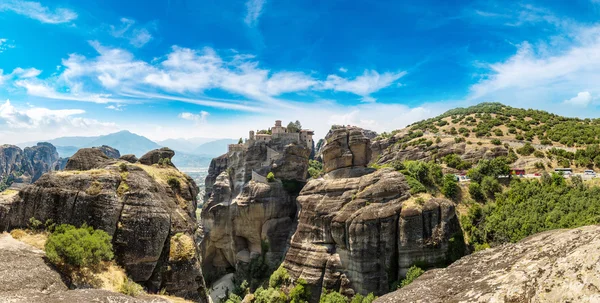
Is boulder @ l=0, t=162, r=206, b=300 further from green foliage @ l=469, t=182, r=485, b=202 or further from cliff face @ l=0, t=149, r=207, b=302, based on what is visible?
green foliage @ l=469, t=182, r=485, b=202

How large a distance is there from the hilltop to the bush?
54.4 metres

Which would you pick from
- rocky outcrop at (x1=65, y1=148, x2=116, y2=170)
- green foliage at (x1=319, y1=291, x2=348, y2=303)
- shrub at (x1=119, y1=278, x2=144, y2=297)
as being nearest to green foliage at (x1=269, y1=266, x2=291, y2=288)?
green foliage at (x1=319, y1=291, x2=348, y2=303)

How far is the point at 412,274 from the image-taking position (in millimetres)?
32906

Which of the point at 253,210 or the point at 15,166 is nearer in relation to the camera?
the point at 253,210

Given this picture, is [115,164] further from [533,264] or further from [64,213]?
[533,264]

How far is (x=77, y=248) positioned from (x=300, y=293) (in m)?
26.8

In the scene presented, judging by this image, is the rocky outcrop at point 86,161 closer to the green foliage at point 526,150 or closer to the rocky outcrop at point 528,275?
the rocky outcrop at point 528,275

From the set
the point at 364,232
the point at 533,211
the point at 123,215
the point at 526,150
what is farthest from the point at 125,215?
the point at 526,150

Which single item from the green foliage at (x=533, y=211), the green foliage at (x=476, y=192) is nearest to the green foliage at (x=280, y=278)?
the green foliage at (x=533, y=211)

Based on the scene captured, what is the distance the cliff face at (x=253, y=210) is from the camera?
55906mm

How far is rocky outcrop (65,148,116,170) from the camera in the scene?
28844mm

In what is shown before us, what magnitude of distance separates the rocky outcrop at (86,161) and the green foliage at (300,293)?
2506cm

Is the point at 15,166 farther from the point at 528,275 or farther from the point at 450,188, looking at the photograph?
the point at 528,275

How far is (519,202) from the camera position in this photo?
129 feet
